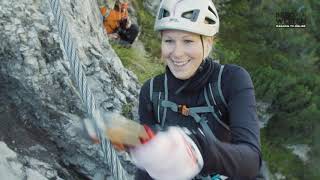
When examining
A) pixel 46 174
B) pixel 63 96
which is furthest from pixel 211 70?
pixel 63 96

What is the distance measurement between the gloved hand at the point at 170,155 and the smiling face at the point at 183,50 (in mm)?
916

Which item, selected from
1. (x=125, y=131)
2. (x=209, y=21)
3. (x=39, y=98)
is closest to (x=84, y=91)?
(x=125, y=131)

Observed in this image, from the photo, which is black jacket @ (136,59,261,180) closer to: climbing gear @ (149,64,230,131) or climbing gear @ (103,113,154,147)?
climbing gear @ (149,64,230,131)

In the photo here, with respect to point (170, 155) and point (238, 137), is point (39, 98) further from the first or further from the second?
point (170, 155)

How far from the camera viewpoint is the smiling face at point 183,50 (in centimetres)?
243

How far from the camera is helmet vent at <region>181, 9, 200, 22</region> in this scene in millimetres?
2516

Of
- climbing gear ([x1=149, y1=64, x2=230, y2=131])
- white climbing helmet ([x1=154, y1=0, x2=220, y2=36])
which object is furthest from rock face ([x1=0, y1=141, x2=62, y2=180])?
white climbing helmet ([x1=154, y1=0, x2=220, y2=36])

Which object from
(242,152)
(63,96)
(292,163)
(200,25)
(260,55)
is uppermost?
(200,25)

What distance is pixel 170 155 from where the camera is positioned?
150 centimetres

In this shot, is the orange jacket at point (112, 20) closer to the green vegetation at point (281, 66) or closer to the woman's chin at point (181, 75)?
the green vegetation at point (281, 66)

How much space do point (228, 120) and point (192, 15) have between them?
1.86ft

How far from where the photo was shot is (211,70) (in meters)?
2.62

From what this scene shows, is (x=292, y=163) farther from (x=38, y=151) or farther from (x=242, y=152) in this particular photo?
(x=242, y=152)

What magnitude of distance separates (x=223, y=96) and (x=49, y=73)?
8.83ft
